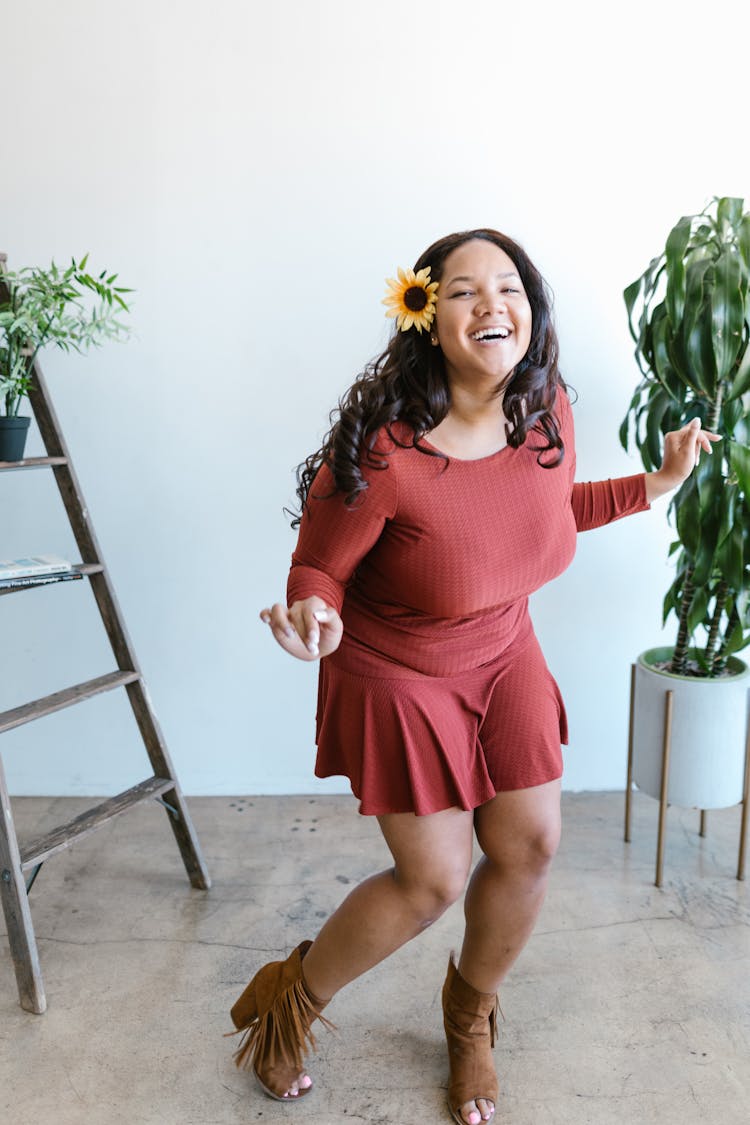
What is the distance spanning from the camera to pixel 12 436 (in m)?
2.23

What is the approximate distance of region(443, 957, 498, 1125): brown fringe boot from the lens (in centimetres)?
180

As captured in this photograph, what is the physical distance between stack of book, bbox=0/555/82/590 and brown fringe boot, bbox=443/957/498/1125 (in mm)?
1278

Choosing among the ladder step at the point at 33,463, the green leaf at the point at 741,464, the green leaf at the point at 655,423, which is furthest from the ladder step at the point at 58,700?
the green leaf at the point at 741,464

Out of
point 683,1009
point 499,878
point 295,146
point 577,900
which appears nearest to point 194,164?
point 295,146

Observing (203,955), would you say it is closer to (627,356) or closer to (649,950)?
(649,950)

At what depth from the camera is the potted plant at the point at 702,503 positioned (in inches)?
88.4

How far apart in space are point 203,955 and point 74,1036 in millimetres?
353

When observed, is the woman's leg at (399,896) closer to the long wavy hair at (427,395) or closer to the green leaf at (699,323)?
the long wavy hair at (427,395)

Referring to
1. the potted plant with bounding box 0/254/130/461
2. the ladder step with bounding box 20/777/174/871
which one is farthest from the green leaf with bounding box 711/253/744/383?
the ladder step with bounding box 20/777/174/871

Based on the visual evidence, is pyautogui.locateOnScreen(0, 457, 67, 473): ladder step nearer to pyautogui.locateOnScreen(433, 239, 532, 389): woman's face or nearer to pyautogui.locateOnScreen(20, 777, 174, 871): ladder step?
pyautogui.locateOnScreen(20, 777, 174, 871): ladder step

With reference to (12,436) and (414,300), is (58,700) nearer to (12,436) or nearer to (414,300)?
(12,436)

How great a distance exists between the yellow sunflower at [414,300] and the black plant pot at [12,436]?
40.4 inches

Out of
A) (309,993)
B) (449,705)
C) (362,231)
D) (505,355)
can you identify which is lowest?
(309,993)

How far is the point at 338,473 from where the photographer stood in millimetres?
1590
